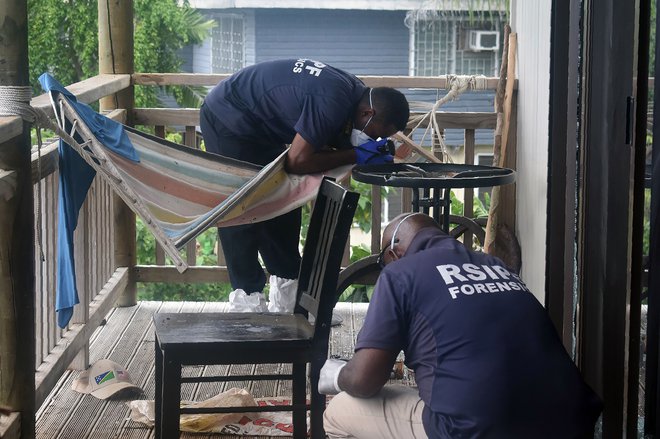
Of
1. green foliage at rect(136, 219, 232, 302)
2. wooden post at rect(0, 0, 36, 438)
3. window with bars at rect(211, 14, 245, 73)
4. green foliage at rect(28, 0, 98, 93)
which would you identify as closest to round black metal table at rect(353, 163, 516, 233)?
wooden post at rect(0, 0, 36, 438)

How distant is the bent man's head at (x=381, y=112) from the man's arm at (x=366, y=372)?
1.66m

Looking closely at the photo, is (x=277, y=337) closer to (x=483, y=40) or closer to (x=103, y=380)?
(x=103, y=380)

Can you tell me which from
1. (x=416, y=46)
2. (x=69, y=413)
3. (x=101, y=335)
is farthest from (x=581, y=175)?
(x=416, y=46)

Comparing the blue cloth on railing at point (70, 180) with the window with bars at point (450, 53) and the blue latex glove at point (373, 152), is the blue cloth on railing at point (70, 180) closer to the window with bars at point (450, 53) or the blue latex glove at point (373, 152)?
the blue latex glove at point (373, 152)

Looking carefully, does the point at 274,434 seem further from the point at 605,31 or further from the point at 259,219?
the point at 605,31

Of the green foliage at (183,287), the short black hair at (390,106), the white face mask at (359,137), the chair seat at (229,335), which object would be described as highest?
the short black hair at (390,106)

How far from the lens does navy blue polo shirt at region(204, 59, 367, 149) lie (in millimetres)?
4117

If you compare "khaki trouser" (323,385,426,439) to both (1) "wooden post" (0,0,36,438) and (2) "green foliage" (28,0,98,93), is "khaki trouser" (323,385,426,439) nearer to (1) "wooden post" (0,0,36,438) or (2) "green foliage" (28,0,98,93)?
(1) "wooden post" (0,0,36,438)

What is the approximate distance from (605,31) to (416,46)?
12054 millimetres

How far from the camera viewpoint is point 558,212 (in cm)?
374

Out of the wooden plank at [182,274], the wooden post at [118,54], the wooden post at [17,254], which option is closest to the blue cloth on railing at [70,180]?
the wooden post at [17,254]

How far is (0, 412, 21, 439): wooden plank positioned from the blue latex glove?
1.76 meters

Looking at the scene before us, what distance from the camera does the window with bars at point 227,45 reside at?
15625 mm

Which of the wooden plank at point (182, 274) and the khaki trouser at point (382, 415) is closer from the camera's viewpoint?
the khaki trouser at point (382, 415)
